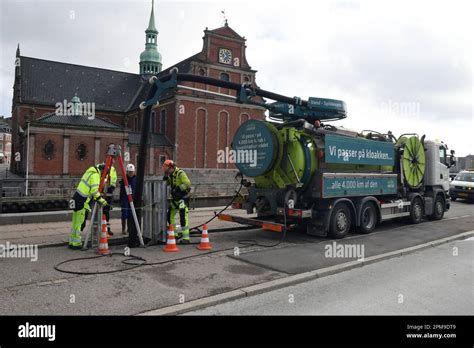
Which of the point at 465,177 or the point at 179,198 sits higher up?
the point at 465,177

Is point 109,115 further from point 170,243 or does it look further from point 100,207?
point 170,243

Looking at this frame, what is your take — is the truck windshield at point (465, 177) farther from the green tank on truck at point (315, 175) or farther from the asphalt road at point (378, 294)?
the asphalt road at point (378, 294)

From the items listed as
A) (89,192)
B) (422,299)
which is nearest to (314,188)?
(422,299)

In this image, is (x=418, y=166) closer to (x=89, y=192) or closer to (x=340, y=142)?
(x=340, y=142)

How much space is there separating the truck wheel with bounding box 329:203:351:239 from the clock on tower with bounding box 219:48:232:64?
38.6m

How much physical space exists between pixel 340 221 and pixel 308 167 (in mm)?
1853

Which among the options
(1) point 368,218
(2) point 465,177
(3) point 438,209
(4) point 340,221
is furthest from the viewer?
(2) point 465,177

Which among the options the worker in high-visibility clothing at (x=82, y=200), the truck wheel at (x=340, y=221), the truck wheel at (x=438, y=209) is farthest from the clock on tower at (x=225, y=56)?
the worker in high-visibility clothing at (x=82, y=200)

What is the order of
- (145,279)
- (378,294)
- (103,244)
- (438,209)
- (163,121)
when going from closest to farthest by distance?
1. (378,294)
2. (145,279)
3. (103,244)
4. (438,209)
5. (163,121)

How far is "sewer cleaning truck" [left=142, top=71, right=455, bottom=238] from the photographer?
9.77 metres

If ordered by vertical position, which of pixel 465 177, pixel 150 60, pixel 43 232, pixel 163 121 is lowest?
pixel 43 232

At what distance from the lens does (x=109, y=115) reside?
163 ft

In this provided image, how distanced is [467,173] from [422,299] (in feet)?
77.0

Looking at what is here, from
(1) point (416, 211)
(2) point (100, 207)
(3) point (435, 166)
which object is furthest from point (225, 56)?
(2) point (100, 207)
